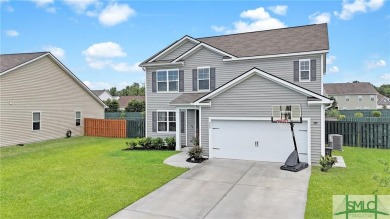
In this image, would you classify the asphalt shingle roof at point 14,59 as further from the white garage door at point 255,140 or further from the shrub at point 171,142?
the white garage door at point 255,140

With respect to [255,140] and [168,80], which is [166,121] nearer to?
[168,80]

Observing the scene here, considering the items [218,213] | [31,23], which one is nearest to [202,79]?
[218,213]


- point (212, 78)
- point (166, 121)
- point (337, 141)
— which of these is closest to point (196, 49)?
point (212, 78)

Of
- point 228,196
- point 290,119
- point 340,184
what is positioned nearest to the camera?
point 228,196

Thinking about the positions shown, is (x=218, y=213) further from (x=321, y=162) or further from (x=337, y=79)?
(x=337, y=79)

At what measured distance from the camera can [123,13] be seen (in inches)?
672

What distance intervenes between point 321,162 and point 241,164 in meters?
3.20

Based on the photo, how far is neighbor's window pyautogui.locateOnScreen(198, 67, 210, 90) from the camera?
639 inches

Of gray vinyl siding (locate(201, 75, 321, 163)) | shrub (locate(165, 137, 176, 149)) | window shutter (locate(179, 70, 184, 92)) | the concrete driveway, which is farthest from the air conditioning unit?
window shutter (locate(179, 70, 184, 92))

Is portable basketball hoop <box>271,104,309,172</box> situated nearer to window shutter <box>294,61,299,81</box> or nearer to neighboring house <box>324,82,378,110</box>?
window shutter <box>294,61,299,81</box>

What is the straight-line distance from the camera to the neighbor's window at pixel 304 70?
1419 cm

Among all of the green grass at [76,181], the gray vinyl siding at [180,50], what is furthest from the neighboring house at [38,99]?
the gray vinyl siding at [180,50]

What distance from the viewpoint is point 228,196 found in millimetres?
7750

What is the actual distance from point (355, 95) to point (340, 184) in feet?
184
